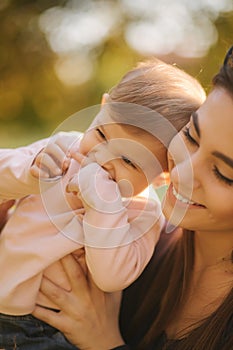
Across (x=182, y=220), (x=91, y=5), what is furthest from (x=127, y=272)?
(x=91, y=5)

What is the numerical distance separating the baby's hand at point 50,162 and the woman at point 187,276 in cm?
23

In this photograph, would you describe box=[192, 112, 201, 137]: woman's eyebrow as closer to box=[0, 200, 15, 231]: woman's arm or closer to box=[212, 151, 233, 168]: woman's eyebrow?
box=[212, 151, 233, 168]: woman's eyebrow

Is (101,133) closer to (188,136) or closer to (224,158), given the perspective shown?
(188,136)

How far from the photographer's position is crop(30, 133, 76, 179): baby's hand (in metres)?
1.58

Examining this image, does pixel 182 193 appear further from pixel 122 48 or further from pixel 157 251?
pixel 122 48

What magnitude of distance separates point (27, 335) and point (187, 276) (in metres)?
0.44

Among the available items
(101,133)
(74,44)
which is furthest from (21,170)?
(74,44)

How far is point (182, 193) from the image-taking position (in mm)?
1530

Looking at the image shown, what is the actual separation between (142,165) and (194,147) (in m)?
0.15

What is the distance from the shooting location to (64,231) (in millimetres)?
1624

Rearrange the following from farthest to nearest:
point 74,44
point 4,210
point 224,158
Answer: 1. point 74,44
2. point 4,210
3. point 224,158

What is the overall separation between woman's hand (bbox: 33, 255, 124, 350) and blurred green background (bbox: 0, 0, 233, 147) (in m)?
5.33

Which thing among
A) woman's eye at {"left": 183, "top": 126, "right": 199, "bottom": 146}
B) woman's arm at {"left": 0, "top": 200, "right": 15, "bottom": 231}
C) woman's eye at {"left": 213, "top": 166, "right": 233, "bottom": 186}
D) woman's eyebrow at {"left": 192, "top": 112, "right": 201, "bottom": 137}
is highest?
woman's eyebrow at {"left": 192, "top": 112, "right": 201, "bottom": 137}

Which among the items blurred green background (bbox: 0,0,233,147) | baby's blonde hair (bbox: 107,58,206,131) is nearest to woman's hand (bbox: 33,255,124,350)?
baby's blonde hair (bbox: 107,58,206,131)
